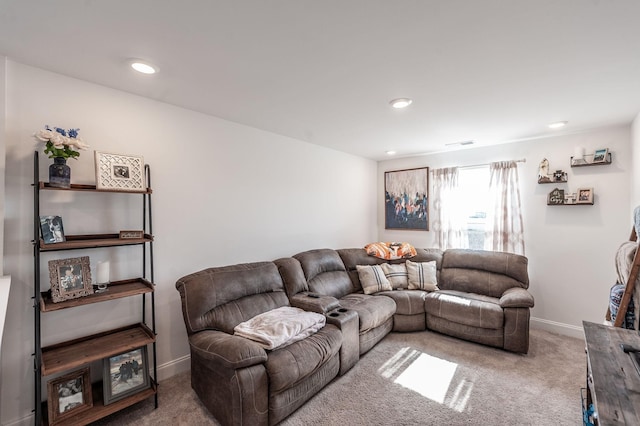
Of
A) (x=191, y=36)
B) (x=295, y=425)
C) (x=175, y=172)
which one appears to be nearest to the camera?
(x=191, y=36)

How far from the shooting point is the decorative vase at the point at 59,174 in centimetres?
178

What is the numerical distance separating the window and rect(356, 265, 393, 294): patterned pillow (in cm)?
151

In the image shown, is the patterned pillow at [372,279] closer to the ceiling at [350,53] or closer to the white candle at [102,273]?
the ceiling at [350,53]

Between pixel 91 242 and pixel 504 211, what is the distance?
14.9 feet

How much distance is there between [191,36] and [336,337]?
2.40 metres

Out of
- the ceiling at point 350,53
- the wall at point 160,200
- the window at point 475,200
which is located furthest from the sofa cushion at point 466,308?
the ceiling at point 350,53

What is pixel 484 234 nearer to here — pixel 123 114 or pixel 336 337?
pixel 336 337

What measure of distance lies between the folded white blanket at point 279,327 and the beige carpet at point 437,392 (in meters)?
0.53

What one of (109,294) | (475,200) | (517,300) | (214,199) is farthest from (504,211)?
(109,294)

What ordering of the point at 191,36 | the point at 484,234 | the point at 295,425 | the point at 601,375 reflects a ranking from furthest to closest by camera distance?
the point at 484,234
the point at 295,425
the point at 191,36
the point at 601,375

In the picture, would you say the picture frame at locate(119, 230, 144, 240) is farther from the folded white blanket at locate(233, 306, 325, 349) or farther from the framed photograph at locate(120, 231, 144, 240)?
the folded white blanket at locate(233, 306, 325, 349)

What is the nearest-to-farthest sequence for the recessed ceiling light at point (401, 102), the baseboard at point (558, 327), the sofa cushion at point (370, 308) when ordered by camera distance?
1. the recessed ceiling light at point (401, 102)
2. the sofa cushion at point (370, 308)
3. the baseboard at point (558, 327)

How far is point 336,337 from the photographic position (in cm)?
239

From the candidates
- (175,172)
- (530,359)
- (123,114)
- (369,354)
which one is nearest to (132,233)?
(175,172)
